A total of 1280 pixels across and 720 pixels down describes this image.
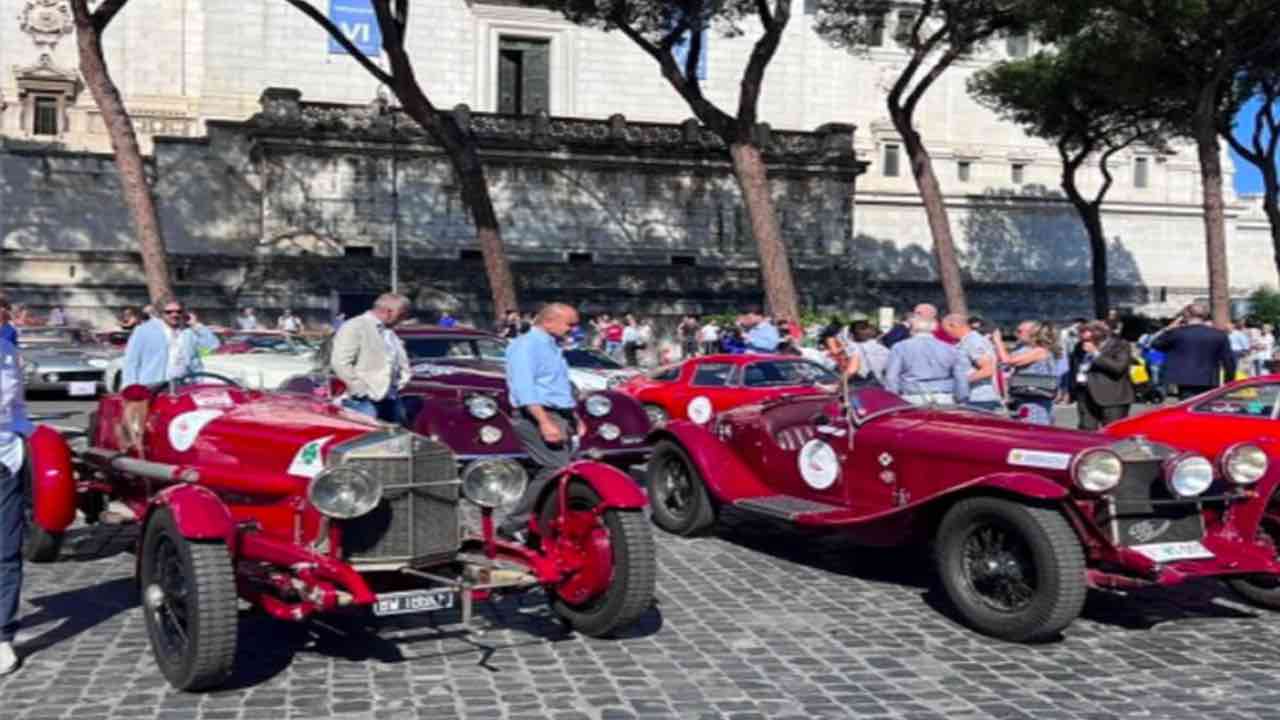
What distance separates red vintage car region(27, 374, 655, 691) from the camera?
5.79 m

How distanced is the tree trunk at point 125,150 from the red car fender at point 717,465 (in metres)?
15.3

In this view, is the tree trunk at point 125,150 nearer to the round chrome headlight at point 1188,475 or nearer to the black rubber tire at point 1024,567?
the black rubber tire at point 1024,567

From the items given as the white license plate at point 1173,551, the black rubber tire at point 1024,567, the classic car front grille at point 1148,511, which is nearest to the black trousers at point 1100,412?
the classic car front grille at point 1148,511

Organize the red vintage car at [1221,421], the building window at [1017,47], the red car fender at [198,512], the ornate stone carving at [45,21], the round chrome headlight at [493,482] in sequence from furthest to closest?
the building window at [1017,47] → the ornate stone carving at [45,21] → the red vintage car at [1221,421] → the round chrome headlight at [493,482] → the red car fender at [198,512]

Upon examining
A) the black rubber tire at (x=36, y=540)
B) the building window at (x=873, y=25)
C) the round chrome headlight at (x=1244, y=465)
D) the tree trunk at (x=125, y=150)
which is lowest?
the black rubber tire at (x=36, y=540)

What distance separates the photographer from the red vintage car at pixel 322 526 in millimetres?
5785

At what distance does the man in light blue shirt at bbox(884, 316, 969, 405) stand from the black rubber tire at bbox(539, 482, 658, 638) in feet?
12.4

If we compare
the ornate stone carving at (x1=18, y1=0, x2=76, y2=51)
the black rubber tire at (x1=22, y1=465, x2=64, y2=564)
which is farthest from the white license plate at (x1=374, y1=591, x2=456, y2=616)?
the ornate stone carving at (x1=18, y1=0, x2=76, y2=51)

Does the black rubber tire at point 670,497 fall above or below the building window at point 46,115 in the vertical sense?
below

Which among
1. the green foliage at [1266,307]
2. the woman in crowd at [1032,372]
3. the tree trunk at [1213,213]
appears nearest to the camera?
the woman in crowd at [1032,372]

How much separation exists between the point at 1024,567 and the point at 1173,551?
81cm

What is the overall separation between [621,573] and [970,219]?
45716mm

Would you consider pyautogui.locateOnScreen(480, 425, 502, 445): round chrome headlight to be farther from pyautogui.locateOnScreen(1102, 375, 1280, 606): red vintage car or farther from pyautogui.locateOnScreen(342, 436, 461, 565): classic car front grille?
pyautogui.locateOnScreen(342, 436, 461, 565): classic car front grille

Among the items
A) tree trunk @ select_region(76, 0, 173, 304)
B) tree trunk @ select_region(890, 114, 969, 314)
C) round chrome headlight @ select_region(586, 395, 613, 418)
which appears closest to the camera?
round chrome headlight @ select_region(586, 395, 613, 418)
